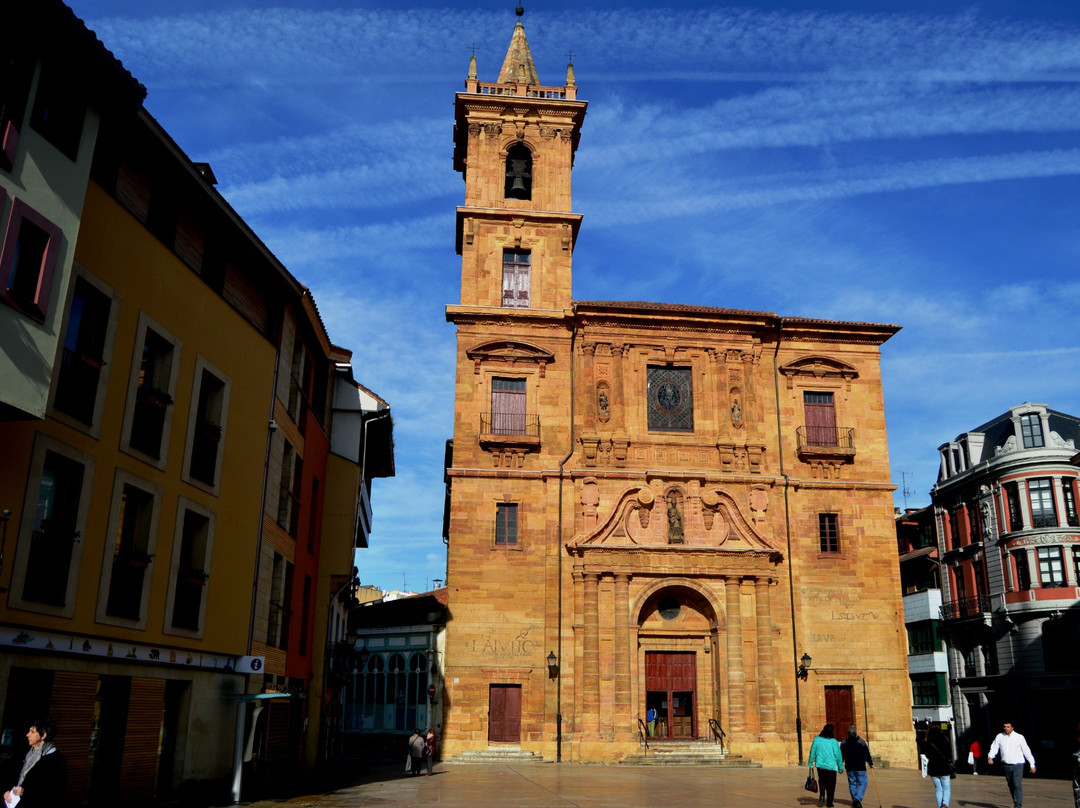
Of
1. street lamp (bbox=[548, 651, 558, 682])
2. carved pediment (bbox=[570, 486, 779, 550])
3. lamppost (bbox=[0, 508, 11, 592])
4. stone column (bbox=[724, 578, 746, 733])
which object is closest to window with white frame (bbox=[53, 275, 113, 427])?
lamppost (bbox=[0, 508, 11, 592])

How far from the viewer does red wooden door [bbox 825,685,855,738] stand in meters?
35.1

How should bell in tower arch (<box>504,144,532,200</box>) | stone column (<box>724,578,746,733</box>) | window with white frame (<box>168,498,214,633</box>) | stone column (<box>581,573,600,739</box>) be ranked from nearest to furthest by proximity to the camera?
window with white frame (<box>168,498,214,633</box>) → stone column (<box>581,573,600,739</box>) → stone column (<box>724,578,746,733</box>) → bell in tower arch (<box>504,144,532,200</box>)

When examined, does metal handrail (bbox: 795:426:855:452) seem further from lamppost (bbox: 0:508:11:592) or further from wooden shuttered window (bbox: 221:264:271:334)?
lamppost (bbox: 0:508:11:592)

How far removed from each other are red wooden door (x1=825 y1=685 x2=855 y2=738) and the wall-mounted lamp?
1166 mm

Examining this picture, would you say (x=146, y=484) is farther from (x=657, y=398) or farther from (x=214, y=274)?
(x=657, y=398)

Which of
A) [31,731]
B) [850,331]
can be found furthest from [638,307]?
[31,731]

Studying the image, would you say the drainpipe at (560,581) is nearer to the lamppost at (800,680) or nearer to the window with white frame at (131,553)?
the lamppost at (800,680)

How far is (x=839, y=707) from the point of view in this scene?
35.2 metres

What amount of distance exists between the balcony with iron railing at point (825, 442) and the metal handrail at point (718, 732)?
423 inches

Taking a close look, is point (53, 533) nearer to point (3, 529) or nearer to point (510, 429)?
point (3, 529)

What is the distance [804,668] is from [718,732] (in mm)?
3984

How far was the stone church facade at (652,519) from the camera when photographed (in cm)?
3394

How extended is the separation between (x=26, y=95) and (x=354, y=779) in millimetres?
19818

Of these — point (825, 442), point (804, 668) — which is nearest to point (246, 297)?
point (804, 668)
